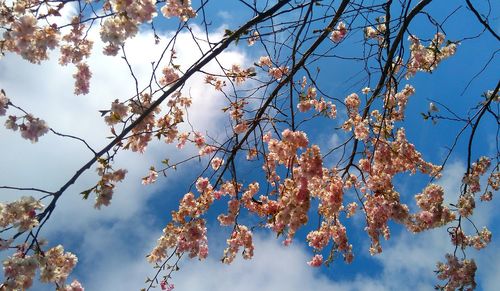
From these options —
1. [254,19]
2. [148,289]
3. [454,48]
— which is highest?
[454,48]

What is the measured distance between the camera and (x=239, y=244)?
5754 millimetres

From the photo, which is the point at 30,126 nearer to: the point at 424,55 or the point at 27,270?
the point at 27,270

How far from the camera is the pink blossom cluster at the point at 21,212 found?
135 inches

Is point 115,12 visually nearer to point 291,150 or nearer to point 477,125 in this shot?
point 291,150

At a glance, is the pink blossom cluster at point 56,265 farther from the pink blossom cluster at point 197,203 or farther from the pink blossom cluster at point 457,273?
the pink blossom cluster at point 457,273

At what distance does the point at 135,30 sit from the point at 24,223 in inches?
64.5

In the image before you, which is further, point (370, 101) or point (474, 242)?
point (474, 242)

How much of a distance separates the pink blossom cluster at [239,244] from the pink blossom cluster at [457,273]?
217 centimetres

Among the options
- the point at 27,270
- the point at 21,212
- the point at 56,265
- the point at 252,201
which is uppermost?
the point at 252,201

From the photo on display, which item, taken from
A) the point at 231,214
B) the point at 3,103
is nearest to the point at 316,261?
the point at 231,214

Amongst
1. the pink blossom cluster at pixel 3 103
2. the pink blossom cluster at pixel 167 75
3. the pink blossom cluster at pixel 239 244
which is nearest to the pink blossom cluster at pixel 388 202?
the pink blossom cluster at pixel 239 244

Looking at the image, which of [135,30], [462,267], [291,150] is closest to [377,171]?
[462,267]

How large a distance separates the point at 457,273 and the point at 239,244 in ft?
7.96

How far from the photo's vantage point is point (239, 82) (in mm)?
6863
